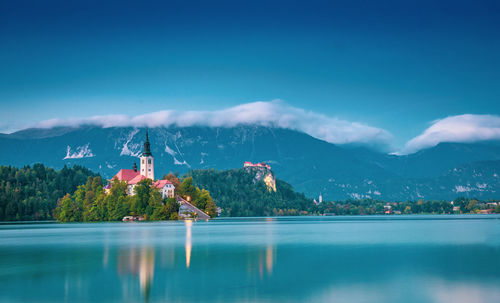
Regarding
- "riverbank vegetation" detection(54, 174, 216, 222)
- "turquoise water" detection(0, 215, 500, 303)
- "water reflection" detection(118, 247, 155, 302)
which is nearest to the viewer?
"turquoise water" detection(0, 215, 500, 303)

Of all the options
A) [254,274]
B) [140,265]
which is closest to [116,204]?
[140,265]

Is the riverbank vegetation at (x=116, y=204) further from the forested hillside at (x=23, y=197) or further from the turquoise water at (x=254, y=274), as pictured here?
the turquoise water at (x=254, y=274)

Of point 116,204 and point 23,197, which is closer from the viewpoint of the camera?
point 116,204

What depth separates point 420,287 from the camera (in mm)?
30641

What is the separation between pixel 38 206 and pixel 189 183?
48.4 meters

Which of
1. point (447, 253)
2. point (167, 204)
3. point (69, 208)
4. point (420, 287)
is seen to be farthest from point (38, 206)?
point (420, 287)

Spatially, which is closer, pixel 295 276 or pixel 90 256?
pixel 295 276

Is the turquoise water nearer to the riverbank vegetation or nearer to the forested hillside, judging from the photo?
the riverbank vegetation

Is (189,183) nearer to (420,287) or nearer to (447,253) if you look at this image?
(447,253)

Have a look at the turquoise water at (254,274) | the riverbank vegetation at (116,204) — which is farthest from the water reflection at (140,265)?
the riverbank vegetation at (116,204)

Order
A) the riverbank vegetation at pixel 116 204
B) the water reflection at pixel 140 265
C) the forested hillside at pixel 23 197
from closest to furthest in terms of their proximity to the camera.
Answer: the water reflection at pixel 140 265 → the riverbank vegetation at pixel 116 204 → the forested hillside at pixel 23 197

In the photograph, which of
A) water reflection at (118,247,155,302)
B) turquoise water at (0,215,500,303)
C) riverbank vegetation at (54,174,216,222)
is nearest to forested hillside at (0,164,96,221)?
riverbank vegetation at (54,174,216,222)

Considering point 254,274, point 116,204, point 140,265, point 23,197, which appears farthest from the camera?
point 23,197

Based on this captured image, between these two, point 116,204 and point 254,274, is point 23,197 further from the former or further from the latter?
point 254,274
